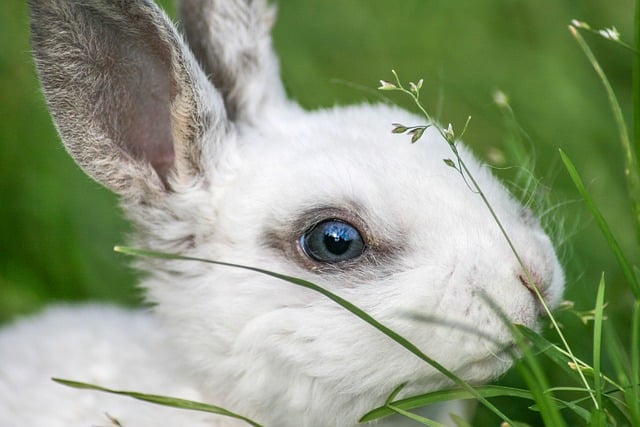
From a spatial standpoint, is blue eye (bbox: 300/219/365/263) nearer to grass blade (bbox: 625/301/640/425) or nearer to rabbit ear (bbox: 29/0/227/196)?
rabbit ear (bbox: 29/0/227/196)

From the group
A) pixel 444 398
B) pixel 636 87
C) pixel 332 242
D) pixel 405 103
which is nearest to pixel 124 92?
pixel 332 242

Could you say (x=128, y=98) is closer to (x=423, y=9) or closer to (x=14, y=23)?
(x=14, y=23)

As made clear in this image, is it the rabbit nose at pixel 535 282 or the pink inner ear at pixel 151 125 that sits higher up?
the rabbit nose at pixel 535 282

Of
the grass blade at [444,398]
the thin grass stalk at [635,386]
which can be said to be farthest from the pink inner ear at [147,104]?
the thin grass stalk at [635,386]

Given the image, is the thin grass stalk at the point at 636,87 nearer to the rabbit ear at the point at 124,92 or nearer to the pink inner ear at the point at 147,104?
the rabbit ear at the point at 124,92

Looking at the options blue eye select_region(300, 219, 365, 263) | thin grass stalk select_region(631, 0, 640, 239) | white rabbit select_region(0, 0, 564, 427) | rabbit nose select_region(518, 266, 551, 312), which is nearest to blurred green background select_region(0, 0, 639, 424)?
thin grass stalk select_region(631, 0, 640, 239)

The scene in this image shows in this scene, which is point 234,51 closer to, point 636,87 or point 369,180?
point 369,180

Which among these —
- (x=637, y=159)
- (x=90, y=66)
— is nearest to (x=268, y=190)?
(x=90, y=66)

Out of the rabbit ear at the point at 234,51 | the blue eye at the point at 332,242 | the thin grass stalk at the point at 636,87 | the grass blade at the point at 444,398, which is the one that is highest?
the thin grass stalk at the point at 636,87
